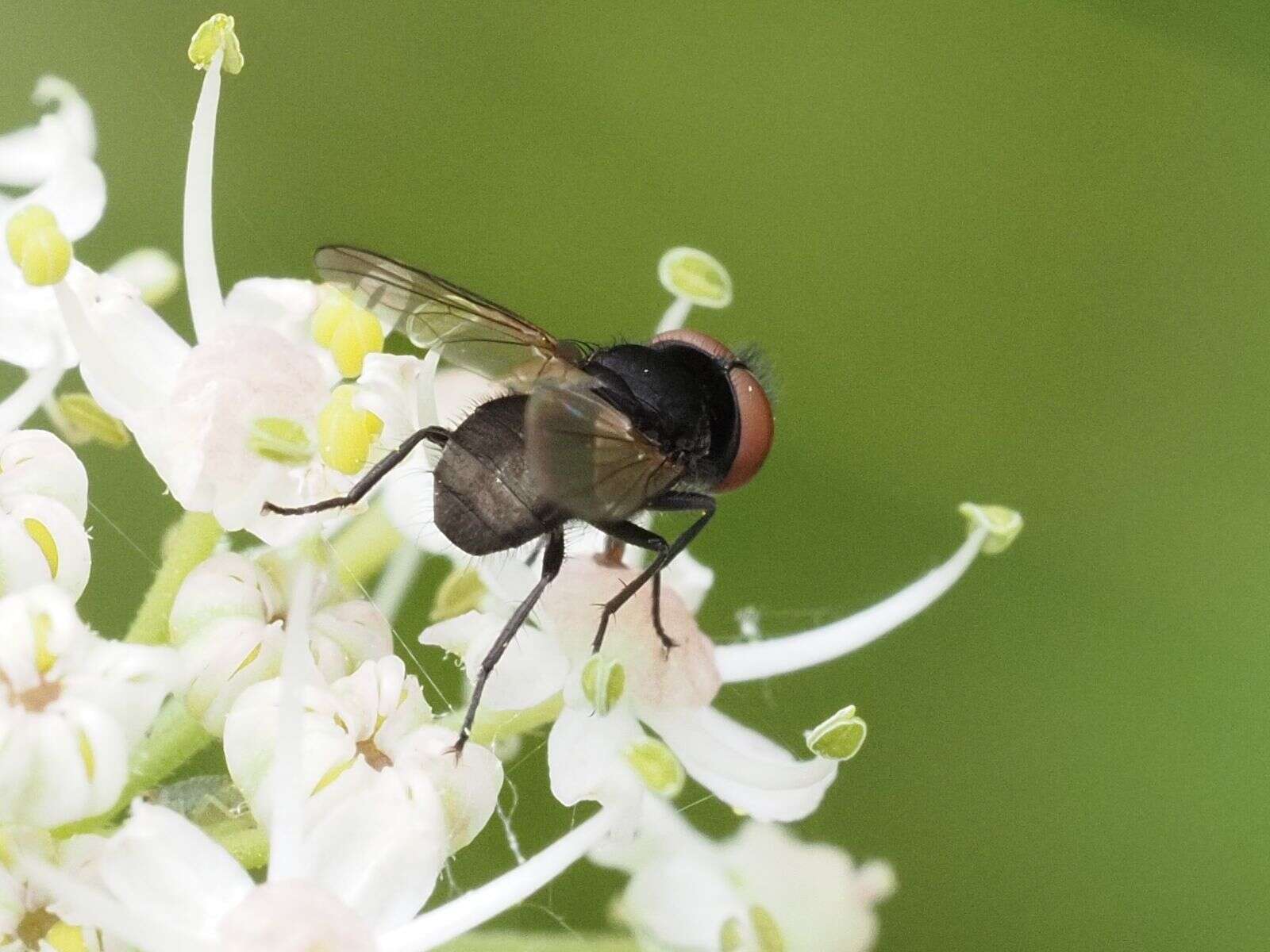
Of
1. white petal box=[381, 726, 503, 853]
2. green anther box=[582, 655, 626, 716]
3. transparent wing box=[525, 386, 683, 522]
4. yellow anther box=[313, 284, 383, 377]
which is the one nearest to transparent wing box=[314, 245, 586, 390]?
yellow anther box=[313, 284, 383, 377]

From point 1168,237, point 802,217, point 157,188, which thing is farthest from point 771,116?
point 157,188

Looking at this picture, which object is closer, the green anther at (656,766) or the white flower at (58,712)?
the white flower at (58,712)

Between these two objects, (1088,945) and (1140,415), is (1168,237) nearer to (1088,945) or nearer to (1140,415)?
(1140,415)

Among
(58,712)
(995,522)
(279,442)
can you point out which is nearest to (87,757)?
(58,712)

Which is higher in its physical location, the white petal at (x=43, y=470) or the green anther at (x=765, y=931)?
the white petal at (x=43, y=470)

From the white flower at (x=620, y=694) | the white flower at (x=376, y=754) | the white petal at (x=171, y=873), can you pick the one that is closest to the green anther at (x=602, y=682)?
the white flower at (x=620, y=694)

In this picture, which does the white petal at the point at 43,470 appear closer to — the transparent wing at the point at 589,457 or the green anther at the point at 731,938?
the transparent wing at the point at 589,457

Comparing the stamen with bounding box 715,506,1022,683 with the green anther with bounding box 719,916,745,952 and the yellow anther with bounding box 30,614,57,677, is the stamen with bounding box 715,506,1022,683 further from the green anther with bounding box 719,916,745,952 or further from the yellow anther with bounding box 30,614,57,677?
the yellow anther with bounding box 30,614,57,677
